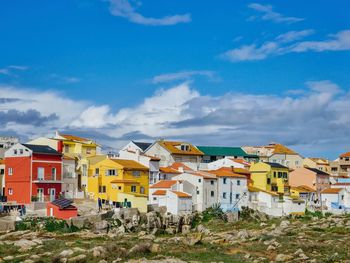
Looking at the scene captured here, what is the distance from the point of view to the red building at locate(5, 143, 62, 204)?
257ft

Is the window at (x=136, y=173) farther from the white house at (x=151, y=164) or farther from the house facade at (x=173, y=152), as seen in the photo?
the house facade at (x=173, y=152)

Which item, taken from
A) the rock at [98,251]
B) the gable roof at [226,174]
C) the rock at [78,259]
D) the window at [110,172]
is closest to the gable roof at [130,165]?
the window at [110,172]

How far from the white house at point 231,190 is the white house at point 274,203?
1.52 m

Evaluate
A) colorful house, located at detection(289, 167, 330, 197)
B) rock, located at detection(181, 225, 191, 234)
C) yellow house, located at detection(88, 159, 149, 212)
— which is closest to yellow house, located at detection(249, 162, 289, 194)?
colorful house, located at detection(289, 167, 330, 197)

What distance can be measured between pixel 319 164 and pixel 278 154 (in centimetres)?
1829

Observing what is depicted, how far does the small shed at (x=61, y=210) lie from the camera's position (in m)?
69.8

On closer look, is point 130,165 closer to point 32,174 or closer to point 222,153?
point 32,174

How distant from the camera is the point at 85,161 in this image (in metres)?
88.4

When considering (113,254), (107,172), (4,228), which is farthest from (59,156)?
(113,254)

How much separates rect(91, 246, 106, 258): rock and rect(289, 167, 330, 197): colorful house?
64.5m

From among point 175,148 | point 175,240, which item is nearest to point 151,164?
point 175,148

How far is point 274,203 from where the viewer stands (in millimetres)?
89562

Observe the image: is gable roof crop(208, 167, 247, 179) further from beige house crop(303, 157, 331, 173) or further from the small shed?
beige house crop(303, 157, 331, 173)

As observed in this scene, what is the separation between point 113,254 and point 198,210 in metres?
36.8
